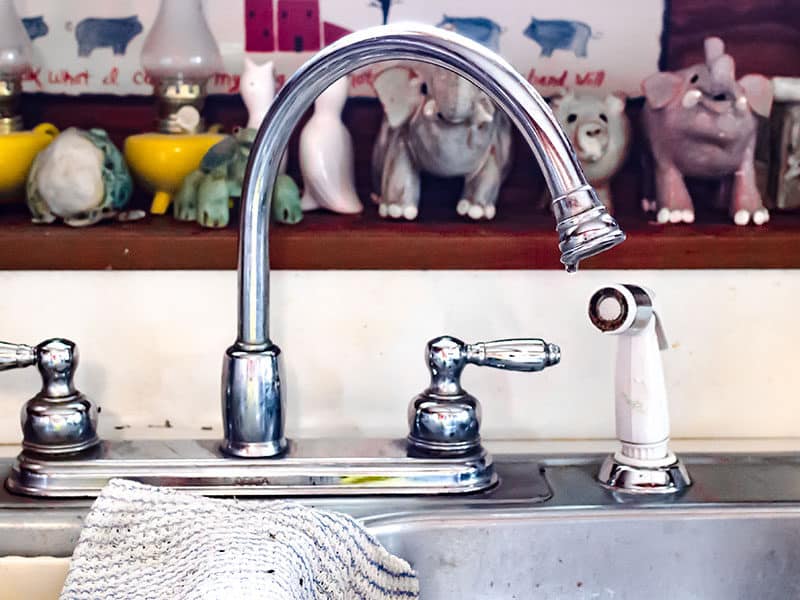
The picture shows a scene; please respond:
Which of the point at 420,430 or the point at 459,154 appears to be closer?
the point at 420,430

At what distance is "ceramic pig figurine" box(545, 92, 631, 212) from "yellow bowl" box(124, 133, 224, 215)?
11.5 inches

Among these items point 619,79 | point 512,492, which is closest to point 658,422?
point 512,492

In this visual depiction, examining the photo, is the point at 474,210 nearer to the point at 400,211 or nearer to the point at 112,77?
the point at 400,211

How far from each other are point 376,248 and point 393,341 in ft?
0.26

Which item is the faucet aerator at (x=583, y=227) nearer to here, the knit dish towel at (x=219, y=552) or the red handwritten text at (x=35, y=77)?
the knit dish towel at (x=219, y=552)

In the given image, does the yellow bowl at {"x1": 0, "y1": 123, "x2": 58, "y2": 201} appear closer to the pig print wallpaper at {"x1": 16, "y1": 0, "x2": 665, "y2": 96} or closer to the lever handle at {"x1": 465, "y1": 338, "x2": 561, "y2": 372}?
the pig print wallpaper at {"x1": 16, "y1": 0, "x2": 665, "y2": 96}

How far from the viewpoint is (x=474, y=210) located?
2.94 feet

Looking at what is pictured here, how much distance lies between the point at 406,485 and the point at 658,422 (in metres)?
0.18

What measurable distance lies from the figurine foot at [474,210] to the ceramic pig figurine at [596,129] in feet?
0.28

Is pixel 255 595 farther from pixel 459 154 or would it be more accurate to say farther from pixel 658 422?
pixel 459 154

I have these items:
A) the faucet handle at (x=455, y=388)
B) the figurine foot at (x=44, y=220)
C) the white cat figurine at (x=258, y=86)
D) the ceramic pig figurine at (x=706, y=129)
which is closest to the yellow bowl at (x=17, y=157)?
the figurine foot at (x=44, y=220)

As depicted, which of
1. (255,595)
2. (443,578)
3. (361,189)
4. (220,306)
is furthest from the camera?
(361,189)

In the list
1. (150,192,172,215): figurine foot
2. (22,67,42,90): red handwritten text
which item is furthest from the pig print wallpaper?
(150,192,172,215): figurine foot

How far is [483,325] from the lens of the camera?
2.84 ft
